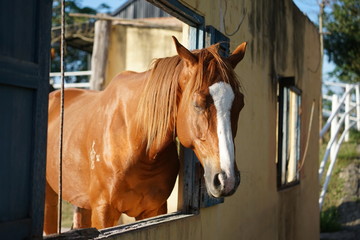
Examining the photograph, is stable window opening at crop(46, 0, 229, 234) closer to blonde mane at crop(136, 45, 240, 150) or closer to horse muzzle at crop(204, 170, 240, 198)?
blonde mane at crop(136, 45, 240, 150)

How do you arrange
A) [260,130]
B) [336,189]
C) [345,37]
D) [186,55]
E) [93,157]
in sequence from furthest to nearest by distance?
1. [345,37]
2. [336,189]
3. [260,130]
4. [93,157]
5. [186,55]

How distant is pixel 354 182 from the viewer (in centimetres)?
1152

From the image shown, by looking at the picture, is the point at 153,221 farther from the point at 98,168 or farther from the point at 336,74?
the point at 336,74

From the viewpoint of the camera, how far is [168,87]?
10.4ft

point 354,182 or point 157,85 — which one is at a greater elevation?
point 157,85

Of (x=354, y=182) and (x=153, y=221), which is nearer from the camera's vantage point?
(x=153, y=221)

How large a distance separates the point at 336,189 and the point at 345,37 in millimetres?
6334

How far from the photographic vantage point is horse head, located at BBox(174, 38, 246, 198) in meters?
2.63

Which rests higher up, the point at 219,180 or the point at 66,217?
the point at 219,180

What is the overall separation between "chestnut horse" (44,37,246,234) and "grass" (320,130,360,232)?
6571 mm

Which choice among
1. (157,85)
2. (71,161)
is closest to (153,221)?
(157,85)

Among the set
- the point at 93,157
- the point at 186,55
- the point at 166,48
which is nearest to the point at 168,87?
the point at 186,55

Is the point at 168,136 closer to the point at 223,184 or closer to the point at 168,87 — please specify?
the point at 168,87

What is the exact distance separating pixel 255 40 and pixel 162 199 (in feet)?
7.23
